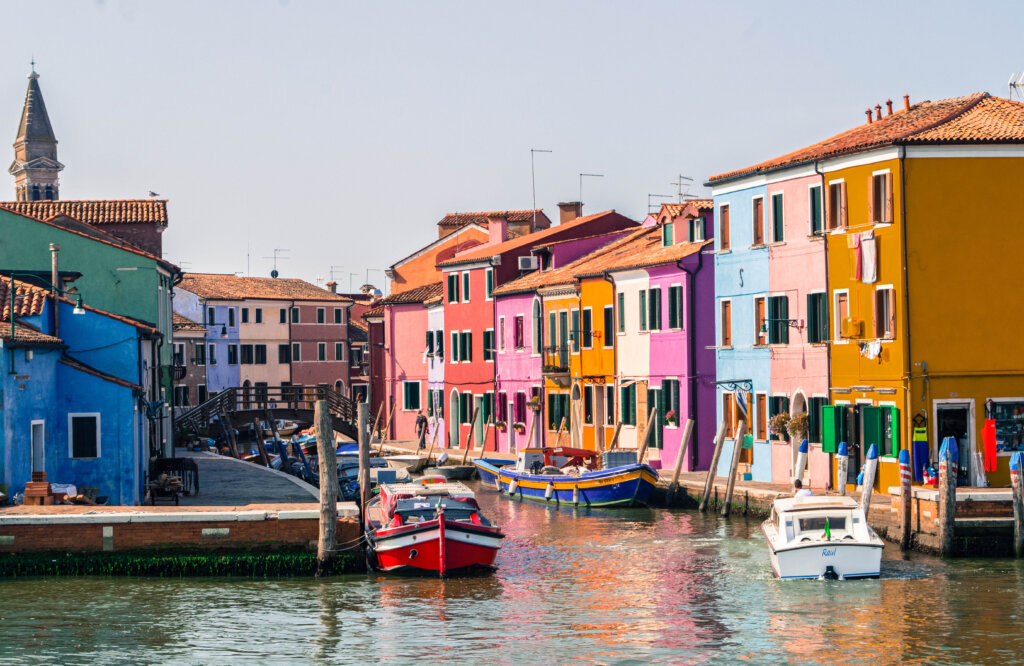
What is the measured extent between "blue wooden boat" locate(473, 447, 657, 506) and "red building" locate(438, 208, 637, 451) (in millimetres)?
10448

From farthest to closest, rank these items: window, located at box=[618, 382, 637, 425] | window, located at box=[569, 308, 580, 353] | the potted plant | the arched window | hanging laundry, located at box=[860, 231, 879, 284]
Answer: the arched window → window, located at box=[569, 308, 580, 353] → window, located at box=[618, 382, 637, 425] → the potted plant → hanging laundry, located at box=[860, 231, 879, 284]

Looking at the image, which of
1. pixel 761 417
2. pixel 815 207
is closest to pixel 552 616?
pixel 815 207

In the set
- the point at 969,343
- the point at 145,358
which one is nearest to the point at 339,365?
the point at 145,358

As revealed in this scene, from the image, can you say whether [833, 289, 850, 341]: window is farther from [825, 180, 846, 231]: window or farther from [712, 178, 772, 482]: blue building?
[712, 178, 772, 482]: blue building

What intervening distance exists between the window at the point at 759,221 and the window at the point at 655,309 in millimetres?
5172

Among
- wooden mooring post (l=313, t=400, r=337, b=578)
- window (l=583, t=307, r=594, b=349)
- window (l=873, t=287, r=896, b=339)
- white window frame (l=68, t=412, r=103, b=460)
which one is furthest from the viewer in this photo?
window (l=583, t=307, r=594, b=349)

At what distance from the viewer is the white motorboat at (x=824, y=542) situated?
27.1 meters

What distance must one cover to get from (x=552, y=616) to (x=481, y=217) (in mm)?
47180

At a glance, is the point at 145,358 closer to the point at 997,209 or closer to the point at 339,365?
the point at 997,209

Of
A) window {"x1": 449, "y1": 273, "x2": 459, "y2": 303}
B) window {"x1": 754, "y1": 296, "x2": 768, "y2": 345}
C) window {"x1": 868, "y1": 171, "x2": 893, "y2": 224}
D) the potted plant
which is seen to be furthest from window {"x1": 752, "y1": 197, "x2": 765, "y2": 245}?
window {"x1": 449, "y1": 273, "x2": 459, "y2": 303}

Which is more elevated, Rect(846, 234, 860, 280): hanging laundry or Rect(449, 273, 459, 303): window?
Rect(449, 273, 459, 303): window

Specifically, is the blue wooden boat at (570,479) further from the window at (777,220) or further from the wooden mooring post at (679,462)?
the window at (777,220)

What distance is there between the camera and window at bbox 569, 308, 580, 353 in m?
51.2

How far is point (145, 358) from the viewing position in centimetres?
3681
